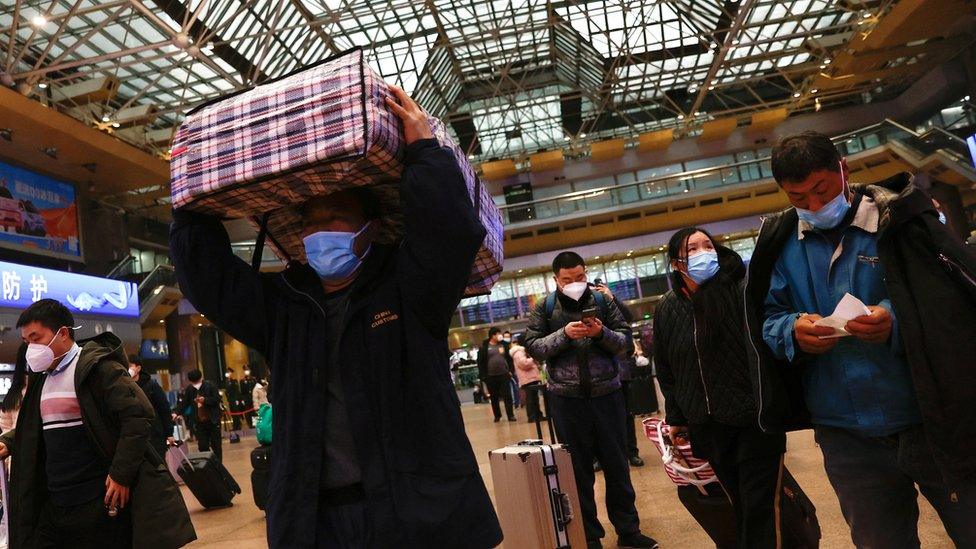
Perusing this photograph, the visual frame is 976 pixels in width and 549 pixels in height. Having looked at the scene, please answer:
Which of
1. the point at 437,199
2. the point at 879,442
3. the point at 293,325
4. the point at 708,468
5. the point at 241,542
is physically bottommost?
the point at 241,542

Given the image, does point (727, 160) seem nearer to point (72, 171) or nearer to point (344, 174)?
point (72, 171)

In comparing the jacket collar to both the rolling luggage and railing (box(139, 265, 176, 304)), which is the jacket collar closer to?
the rolling luggage

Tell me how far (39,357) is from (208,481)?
15.7 feet

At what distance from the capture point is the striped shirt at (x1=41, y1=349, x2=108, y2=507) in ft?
10.4

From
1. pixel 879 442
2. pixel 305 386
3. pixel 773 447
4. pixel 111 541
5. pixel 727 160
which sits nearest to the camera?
pixel 305 386

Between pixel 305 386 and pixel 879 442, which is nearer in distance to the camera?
pixel 305 386

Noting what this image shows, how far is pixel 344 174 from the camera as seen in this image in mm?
1644

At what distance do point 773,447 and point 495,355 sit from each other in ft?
37.4

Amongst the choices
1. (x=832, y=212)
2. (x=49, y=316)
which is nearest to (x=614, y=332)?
(x=832, y=212)

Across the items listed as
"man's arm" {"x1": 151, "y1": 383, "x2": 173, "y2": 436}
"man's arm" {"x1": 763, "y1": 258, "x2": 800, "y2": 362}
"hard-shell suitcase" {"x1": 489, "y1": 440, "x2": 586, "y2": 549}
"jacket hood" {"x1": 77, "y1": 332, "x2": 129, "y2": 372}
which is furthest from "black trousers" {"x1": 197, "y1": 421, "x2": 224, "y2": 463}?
"man's arm" {"x1": 763, "y1": 258, "x2": 800, "y2": 362}

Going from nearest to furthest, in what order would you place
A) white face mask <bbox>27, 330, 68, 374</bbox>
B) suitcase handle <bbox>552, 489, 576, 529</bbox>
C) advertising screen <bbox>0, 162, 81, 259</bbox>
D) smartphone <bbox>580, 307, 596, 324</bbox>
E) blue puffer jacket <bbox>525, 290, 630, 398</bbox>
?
white face mask <bbox>27, 330, 68, 374</bbox>, suitcase handle <bbox>552, 489, 576, 529</bbox>, smartphone <bbox>580, 307, 596, 324</bbox>, blue puffer jacket <bbox>525, 290, 630, 398</bbox>, advertising screen <bbox>0, 162, 81, 259</bbox>

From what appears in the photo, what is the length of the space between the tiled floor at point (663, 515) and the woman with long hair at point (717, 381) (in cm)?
103

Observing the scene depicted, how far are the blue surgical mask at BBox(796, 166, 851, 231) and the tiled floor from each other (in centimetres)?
140

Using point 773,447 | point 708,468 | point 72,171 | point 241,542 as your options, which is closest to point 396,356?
point 773,447
